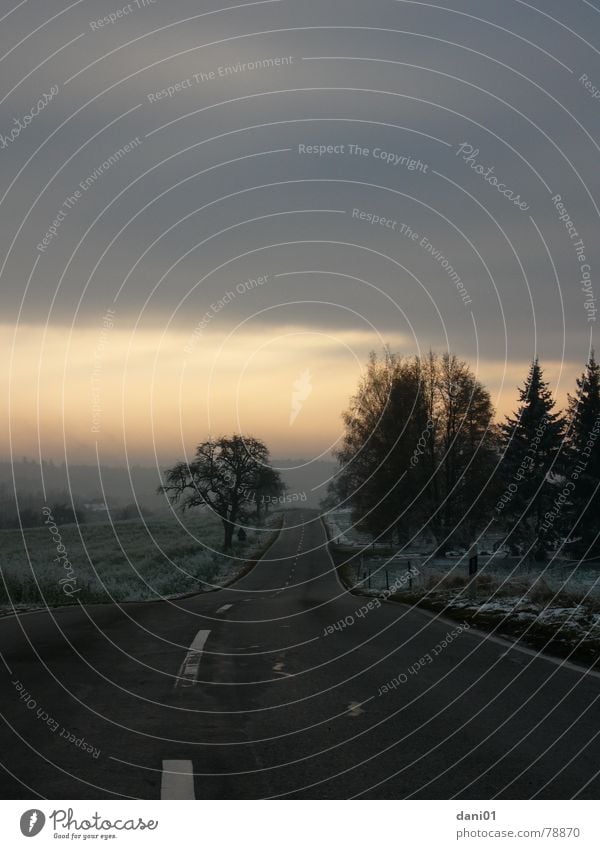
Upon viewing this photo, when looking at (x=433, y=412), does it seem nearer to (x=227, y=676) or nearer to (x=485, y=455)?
(x=485, y=455)

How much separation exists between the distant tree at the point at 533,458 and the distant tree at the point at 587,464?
3.95ft

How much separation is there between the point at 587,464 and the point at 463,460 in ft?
39.5

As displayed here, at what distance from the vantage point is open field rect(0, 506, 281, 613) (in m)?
27.8

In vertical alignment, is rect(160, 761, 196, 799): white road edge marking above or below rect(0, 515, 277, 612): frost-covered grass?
above

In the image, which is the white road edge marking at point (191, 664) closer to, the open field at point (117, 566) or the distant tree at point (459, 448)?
the open field at point (117, 566)

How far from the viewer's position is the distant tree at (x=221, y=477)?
226 ft

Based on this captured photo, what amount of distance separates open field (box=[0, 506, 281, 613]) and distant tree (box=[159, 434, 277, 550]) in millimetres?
4154

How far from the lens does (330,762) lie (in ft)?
20.1

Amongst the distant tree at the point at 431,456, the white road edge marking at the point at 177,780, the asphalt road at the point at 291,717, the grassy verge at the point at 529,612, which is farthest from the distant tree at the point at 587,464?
the white road edge marking at the point at 177,780

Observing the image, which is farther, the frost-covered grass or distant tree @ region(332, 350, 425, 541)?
distant tree @ region(332, 350, 425, 541)

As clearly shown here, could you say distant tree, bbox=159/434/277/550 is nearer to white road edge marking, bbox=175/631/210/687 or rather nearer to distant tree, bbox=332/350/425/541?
distant tree, bbox=332/350/425/541

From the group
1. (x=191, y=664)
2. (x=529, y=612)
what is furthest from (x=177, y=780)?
(x=529, y=612)

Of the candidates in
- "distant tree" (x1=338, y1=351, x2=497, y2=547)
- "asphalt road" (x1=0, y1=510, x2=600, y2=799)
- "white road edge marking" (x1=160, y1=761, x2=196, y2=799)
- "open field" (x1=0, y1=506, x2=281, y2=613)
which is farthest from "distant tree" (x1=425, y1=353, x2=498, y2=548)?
"white road edge marking" (x1=160, y1=761, x2=196, y2=799)

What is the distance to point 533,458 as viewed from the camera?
Answer: 55125 millimetres
